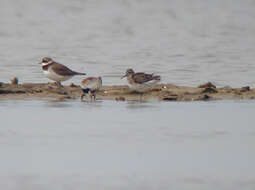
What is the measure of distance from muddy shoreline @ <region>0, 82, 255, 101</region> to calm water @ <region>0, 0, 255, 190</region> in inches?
35.6

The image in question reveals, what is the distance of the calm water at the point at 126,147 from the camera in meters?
7.99

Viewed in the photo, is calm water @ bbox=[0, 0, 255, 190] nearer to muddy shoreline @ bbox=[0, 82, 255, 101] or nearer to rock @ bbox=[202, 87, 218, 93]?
muddy shoreline @ bbox=[0, 82, 255, 101]

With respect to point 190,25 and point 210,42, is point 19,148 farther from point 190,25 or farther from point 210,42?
point 190,25

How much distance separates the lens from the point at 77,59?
21.5m

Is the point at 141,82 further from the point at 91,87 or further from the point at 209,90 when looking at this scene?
the point at 209,90

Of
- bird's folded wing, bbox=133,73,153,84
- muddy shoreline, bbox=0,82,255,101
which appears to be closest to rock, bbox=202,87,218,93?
muddy shoreline, bbox=0,82,255,101

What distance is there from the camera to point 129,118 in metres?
12.0

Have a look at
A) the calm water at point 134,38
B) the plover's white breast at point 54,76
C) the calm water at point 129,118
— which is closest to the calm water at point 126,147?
the calm water at point 129,118

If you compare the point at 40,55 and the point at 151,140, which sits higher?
the point at 40,55

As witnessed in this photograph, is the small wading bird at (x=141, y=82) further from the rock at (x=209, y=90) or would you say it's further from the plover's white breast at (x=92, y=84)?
the rock at (x=209, y=90)

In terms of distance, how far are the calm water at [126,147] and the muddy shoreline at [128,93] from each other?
162 centimetres

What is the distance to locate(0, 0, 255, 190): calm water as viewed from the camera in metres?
8.21

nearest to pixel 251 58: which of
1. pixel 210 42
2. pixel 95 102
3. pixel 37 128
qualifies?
pixel 210 42

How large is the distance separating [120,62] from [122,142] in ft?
36.6
